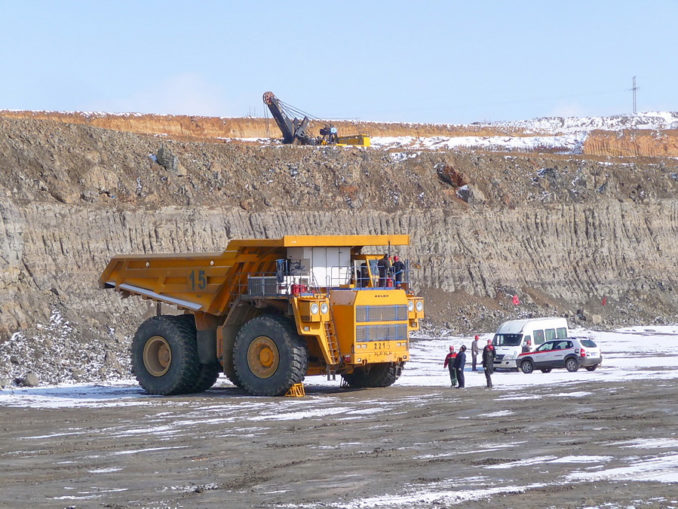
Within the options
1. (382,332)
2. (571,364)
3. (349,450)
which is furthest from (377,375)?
(349,450)

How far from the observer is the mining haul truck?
78.0 ft

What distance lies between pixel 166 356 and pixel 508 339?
14009 mm

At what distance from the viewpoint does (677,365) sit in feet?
109

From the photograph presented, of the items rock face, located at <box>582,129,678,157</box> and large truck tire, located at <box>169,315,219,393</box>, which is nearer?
large truck tire, located at <box>169,315,219,393</box>

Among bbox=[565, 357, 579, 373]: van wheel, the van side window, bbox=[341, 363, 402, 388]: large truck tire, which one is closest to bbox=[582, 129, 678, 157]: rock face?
the van side window

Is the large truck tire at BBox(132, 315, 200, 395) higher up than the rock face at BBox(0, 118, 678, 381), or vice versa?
the rock face at BBox(0, 118, 678, 381)

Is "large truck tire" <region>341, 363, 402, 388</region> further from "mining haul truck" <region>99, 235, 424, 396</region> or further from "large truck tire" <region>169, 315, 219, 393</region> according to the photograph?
"large truck tire" <region>169, 315, 219, 393</region>

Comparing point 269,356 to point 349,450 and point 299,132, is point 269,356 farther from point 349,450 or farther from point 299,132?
point 299,132

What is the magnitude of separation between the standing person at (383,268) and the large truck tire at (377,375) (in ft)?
6.75

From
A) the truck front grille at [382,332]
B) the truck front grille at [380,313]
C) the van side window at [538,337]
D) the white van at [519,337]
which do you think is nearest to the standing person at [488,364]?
the truck front grille at [382,332]

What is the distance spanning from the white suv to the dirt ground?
25.6ft

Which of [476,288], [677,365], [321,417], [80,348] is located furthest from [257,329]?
[476,288]

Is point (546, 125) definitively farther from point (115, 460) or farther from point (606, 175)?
point (115, 460)

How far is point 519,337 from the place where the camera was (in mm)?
35688
